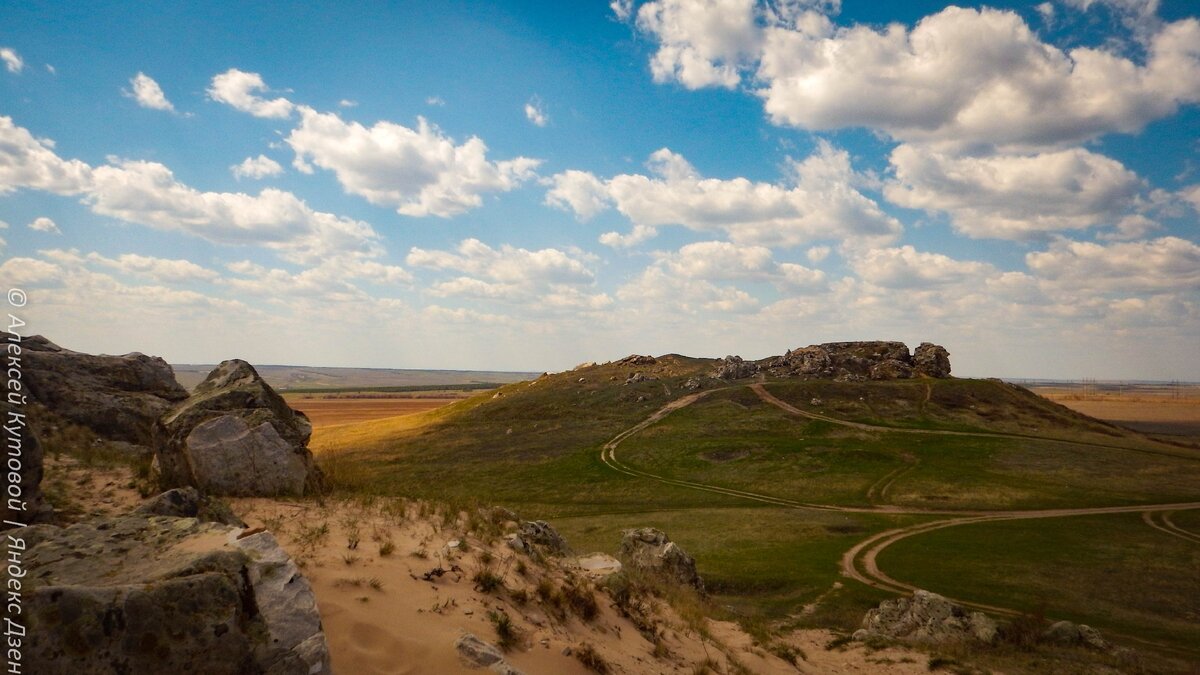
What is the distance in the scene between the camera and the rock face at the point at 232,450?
15.2 metres

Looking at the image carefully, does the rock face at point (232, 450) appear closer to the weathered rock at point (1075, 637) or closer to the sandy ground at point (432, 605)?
the sandy ground at point (432, 605)

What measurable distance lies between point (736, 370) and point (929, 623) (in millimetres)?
99912

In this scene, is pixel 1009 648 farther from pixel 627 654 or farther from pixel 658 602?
pixel 627 654

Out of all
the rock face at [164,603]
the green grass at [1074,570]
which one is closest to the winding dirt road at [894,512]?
the green grass at [1074,570]

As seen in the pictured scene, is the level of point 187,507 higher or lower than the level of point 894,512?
higher

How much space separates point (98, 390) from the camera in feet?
76.9

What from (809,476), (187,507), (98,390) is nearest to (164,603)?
(187,507)

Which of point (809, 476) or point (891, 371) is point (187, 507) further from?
point (891, 371)

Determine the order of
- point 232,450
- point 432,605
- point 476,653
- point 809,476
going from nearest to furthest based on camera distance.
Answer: point 476,653 → point 432,605 → point 232,450 → point 809,476

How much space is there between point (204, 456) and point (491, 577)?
351 inches

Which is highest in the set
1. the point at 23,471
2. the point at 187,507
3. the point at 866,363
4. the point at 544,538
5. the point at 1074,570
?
the point at 866,363

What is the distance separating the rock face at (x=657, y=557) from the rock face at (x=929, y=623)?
7.00 meters

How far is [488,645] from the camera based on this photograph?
891cm

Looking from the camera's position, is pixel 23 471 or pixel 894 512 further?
pixel 894 512
